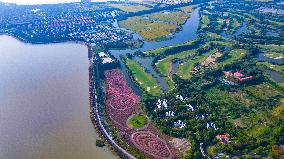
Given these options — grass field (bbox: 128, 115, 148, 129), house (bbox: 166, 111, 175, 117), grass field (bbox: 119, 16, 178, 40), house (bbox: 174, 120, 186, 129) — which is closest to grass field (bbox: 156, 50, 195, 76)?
grass field (bbox: 119, 16, 178, 40)

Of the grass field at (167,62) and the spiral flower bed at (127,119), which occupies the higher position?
the grass field at (167,62)

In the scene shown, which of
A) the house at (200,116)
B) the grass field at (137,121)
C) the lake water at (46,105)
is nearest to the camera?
the lake water at (46,105)

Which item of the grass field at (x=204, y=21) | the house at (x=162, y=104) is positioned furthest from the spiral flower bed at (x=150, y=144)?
the grass field at (x=204, y=21)

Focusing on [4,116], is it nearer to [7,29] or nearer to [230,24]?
[7,29]

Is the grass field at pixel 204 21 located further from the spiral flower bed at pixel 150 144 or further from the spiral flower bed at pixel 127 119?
the spiral flower bed at pixel 150 144

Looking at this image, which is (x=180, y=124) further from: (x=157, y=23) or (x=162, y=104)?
(x=157, y=23)

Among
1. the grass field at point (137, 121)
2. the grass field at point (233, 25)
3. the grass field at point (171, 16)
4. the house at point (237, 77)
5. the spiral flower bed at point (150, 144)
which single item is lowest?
the spiral flower bed at point (150, 144)
